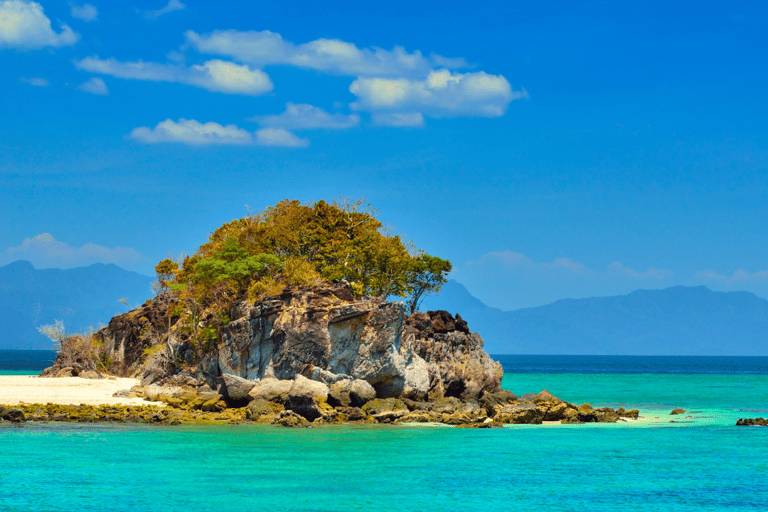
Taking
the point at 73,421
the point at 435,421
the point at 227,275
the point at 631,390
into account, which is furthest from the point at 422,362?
the point at 631,390

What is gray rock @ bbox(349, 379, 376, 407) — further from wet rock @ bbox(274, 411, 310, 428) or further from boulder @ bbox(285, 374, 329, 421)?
wet rock @ bbox(274, 411, 310, 428)

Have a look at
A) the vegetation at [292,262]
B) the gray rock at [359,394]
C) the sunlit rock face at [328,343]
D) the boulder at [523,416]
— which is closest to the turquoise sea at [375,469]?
the boulder at [523,416]

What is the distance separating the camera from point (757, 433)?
135 ft

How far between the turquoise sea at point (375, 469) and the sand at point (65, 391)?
7.43 metres

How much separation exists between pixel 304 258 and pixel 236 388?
525 inches

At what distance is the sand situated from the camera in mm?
43188

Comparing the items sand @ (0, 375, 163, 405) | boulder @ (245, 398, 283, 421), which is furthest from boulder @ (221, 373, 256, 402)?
sand @ (0, 375, 163, 405)

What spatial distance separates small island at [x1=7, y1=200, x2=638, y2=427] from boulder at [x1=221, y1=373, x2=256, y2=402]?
7 centimetres

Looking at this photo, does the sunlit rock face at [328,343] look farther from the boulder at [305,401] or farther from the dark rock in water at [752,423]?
the dark rock in water at [752,423]

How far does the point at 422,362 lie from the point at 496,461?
16615 millimetres

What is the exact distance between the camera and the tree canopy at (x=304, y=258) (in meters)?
49.5

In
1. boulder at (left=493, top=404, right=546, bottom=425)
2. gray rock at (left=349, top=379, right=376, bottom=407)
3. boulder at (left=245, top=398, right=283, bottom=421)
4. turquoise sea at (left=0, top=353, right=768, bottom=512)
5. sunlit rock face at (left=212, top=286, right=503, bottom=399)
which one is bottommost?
turquoise sea at (left=0, top=353, right=768, bottom=512)

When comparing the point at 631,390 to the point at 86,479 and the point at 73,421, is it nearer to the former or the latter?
the point at 73,421

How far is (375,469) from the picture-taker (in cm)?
2794
